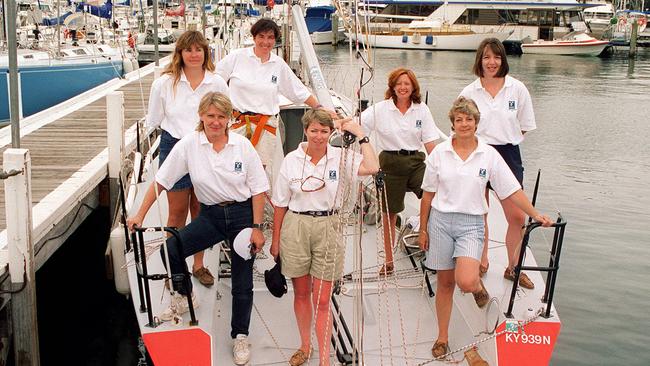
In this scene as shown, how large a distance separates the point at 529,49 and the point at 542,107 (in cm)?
2423

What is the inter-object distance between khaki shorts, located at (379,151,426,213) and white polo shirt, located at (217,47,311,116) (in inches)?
35.3

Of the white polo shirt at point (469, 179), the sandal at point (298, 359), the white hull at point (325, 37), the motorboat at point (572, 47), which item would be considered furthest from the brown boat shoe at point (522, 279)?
the white hull at point (325, 37)

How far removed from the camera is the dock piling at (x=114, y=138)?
727 centimetres

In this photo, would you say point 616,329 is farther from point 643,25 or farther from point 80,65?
point 643,25

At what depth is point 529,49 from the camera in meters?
48.1

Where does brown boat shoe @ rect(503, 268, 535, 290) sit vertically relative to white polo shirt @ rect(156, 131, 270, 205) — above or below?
below

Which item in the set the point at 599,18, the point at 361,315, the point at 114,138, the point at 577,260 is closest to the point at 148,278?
the point at 361,315

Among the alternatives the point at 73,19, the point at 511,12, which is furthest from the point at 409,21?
the point at 73,19

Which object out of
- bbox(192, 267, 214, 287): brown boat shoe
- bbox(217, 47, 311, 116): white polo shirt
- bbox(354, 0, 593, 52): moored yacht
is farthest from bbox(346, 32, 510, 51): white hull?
bbox(192, 267, 214, 287): brown boat shoe

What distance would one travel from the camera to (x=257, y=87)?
586cm

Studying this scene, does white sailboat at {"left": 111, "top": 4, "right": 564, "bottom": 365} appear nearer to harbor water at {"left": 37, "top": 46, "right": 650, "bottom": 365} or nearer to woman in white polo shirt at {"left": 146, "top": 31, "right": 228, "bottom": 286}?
woman in white polo shirt at {"left": 146, "top": 31, "right": 228, "bottom": 286}

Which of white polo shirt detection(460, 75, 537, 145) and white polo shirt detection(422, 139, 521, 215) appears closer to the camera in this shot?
white polo shirt detection(422, 139, 521, 215)

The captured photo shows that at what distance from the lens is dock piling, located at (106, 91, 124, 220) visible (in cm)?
727

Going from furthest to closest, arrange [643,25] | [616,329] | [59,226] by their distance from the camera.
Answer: [643,25] < [616,329] < [59,226]
